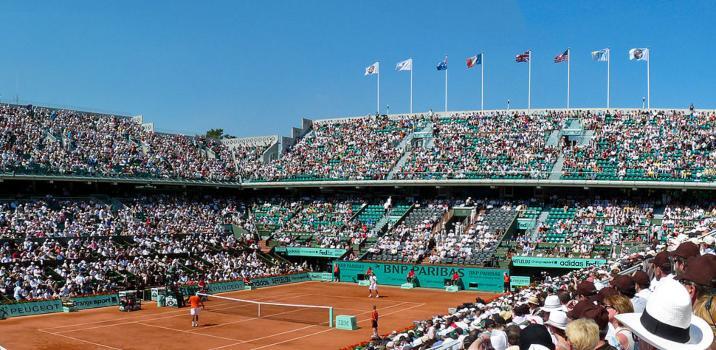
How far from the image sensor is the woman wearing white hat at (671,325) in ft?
15.0

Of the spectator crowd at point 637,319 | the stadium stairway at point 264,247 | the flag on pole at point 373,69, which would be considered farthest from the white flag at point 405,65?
the spectator crowd at point 637,319

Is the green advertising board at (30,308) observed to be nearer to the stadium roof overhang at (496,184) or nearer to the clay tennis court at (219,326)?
the clay tennis court at (219,326)

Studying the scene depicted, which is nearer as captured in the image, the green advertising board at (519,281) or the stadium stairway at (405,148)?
the green advertising board at (519,281)

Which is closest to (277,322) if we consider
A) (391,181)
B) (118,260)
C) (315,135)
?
(118,260)

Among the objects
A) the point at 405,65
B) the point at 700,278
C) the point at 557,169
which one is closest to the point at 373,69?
the point at 405,65

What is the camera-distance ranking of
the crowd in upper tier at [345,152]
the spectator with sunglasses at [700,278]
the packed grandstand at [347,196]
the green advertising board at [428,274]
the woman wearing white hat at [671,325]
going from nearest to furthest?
1. the woman wearing white hat at [671,325]
2. the spectator with sunglasses at [700,278]
3. the packed grandstand at [347,196]
4. the green advertising board at [428,274]
5. the crowd in upper tier at [345,152]

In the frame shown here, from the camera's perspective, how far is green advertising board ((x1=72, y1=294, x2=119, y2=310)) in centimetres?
3619

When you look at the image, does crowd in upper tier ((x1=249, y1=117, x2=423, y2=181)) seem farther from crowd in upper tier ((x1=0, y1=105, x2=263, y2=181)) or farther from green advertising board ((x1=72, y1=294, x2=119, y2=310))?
green advertising board ((x1=72, y1=294, x2=119, y2=310))

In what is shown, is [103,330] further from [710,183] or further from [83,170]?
[710,183]

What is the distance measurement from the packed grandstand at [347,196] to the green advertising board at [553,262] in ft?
1.52

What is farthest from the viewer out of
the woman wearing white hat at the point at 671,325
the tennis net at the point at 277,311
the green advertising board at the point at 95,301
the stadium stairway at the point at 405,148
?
the stadium stairway at the point at 405,148

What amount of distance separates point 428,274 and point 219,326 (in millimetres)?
19533

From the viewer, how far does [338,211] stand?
5794cm

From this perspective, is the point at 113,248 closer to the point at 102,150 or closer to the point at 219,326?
the point at 102,150
